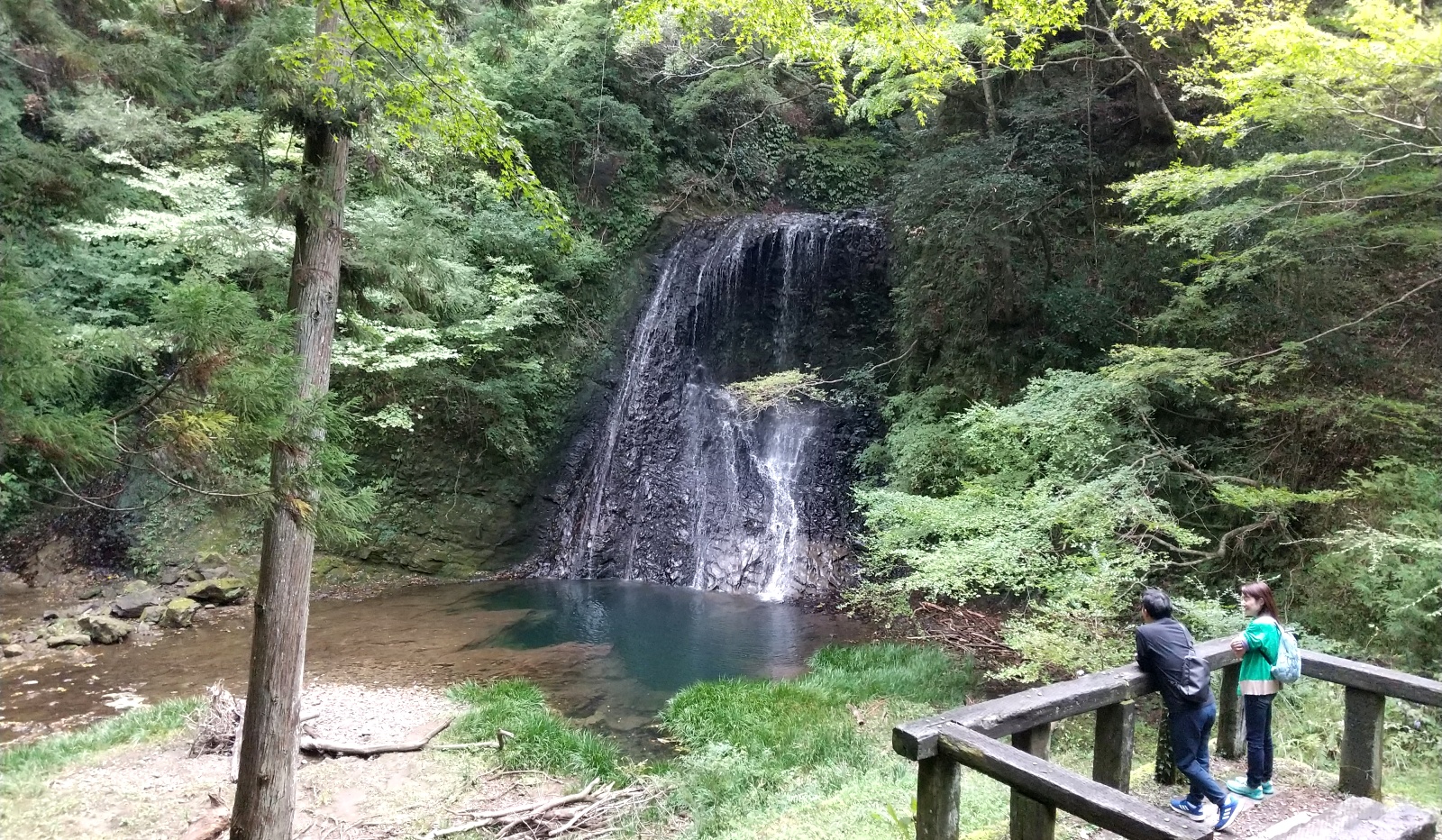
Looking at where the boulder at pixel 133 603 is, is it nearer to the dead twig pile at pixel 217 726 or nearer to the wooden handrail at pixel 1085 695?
the dead twig pile at pixel 217 726

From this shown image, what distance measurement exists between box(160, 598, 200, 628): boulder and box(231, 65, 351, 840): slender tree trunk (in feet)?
23.9

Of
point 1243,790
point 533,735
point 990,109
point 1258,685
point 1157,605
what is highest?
point 990,109

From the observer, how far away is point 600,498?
1481cm

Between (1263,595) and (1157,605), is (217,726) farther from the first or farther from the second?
(1263,595)

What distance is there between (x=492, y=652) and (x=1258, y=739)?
8245 millimetres

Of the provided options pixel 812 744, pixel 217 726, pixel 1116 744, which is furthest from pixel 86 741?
pixel 1116 744

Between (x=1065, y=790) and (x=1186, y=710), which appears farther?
(x=1186, y=710)

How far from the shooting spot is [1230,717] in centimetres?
370

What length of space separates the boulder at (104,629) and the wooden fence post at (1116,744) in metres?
11.5

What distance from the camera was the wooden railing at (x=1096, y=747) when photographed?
2295 mm

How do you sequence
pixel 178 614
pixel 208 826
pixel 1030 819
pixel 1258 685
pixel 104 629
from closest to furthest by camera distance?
pixel 1030 819
pixel 1258 685
pixel 208 826
pixel 104 629
pixel 178 614

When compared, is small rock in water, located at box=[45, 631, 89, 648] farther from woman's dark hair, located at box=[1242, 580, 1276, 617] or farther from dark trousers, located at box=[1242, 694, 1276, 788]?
woman's dark hair, located at box=[1242, 580, 1276, 617]

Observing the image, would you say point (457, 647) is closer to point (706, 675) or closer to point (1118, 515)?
point (706, 675)

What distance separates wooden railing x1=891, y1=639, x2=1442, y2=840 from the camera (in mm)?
2295
